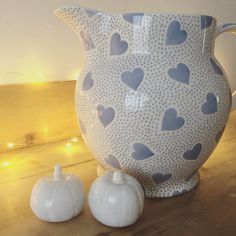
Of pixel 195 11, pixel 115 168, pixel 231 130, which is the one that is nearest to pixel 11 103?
pixel 115 168

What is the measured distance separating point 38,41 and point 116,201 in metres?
0.44

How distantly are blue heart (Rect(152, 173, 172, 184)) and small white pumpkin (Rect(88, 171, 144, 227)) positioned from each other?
0.05 meters

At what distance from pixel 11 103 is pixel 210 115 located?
409mm

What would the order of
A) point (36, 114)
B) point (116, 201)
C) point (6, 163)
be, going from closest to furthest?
1. point (116, 201)
2. point (6, 163)
3. point (36, 114)

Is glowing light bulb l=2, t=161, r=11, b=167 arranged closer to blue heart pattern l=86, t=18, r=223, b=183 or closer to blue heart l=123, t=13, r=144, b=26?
blue heart pattern l=86, t=18, r=223, b=183

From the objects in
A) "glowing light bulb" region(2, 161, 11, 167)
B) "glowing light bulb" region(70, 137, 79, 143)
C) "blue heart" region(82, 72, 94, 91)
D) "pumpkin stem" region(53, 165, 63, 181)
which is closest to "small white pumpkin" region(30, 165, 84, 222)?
"pumpkin stem" region(53, 165, 63, 181)

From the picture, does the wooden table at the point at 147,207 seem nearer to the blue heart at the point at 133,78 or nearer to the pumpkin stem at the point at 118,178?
the pumpkin stem at the point at 118,178

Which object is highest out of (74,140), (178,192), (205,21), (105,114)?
(205,21)

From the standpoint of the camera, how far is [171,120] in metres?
0.34

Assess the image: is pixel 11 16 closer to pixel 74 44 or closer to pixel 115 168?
pixel 74 44

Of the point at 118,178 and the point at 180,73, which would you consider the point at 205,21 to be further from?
the point at 118,178

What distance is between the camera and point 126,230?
333 mm

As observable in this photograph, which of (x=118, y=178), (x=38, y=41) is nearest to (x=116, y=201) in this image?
(x=118, y=178)

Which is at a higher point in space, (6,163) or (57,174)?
(57,174)
